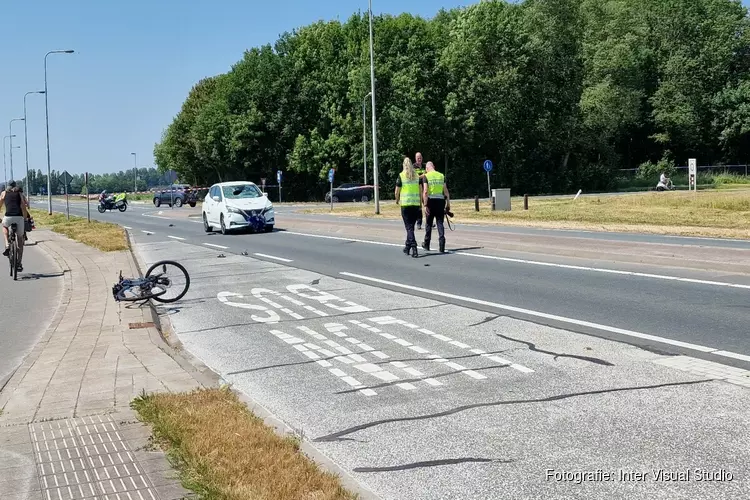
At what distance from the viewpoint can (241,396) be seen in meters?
6.09

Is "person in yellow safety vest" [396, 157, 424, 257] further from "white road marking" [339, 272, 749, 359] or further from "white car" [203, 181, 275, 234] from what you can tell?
"white car" [203, 181, 275, 234]

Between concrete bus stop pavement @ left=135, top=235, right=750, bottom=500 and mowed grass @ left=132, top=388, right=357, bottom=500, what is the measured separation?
11.9 inches

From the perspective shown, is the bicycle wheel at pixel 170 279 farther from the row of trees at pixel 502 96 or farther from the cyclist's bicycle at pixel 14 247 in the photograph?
the row of trees at pixel 502 96

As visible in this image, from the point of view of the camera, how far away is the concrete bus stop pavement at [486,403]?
4.20 metres

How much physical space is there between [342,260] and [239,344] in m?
8.65

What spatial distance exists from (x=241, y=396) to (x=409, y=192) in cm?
1079

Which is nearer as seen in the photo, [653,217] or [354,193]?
[653,217]

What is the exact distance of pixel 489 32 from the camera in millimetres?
64250

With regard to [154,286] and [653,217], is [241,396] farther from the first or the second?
[653,217]

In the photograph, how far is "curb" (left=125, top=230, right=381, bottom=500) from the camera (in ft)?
13.8

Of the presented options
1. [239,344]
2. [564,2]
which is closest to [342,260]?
[239,344]

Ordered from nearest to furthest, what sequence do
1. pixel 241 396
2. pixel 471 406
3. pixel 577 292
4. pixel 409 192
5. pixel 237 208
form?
pixel 471 406, pixel 241 396, pixel 577 292, pixel 409 192, pixel 237 208

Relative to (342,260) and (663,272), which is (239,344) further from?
(342,260)

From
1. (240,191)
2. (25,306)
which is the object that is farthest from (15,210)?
(240,191)
